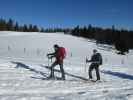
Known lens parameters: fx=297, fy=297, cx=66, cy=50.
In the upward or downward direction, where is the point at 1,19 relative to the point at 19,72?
upward

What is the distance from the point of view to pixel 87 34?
5300 inches

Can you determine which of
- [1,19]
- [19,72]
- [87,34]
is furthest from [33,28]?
[19,72]

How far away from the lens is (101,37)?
12675cm

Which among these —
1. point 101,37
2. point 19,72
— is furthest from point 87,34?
point 19,72

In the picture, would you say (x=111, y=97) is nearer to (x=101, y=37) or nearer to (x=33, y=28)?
(x=101, y=37)

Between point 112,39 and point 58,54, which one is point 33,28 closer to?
point 112,39

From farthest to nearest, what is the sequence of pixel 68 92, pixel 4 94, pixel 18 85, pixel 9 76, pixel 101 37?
pixel 101 37 < pixel 9 76 < pixel 18 85 < pixel 68 92 < pixel 4 94

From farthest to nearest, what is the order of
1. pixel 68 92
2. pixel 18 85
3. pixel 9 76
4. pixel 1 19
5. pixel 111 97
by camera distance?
pixel 1 19 → pixel 9 76 → pixel 18 85 → pixel 68 92 → pixel 111 97

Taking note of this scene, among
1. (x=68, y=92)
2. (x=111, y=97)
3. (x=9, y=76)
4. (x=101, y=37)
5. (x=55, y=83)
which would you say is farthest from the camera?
(x=101, y=37)

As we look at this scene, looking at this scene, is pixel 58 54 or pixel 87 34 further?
pixel 87 34

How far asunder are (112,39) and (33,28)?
197ft

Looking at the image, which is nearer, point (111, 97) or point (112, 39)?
point (111, 97)

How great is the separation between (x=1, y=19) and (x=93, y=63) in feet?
421

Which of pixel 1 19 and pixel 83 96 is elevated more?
pixel 1 19
